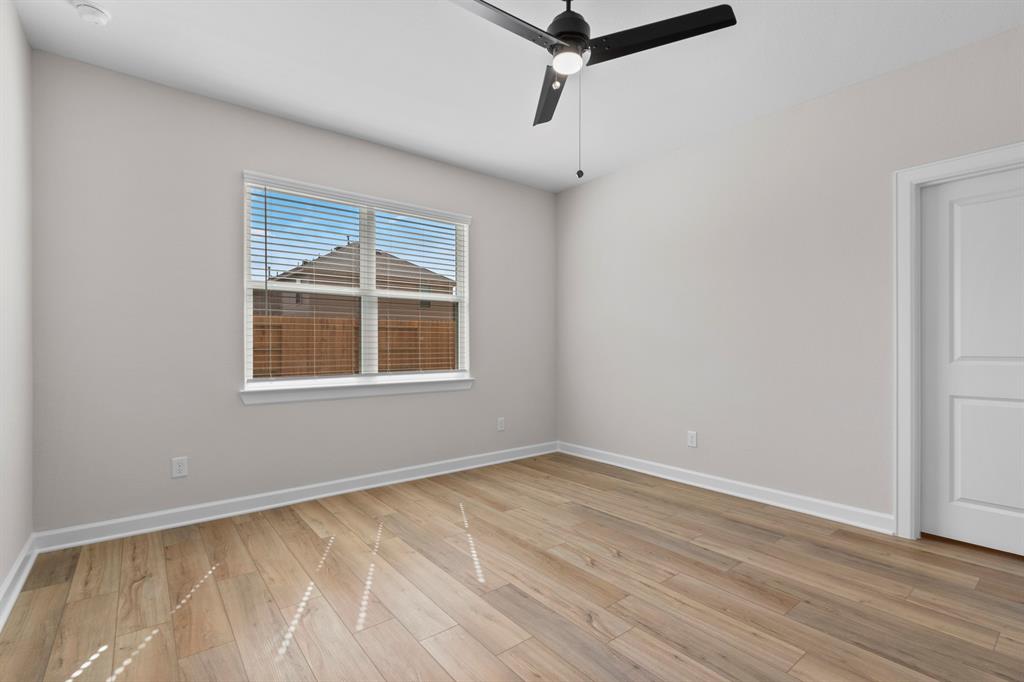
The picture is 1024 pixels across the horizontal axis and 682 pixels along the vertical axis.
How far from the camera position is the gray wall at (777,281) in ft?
8.92

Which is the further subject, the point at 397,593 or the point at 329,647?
the point at 397,593

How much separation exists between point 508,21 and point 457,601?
7.64ft

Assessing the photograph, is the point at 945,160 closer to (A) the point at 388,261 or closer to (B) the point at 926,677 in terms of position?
(B) the point at 926,677

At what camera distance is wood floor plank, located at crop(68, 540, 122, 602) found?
7.06 ft

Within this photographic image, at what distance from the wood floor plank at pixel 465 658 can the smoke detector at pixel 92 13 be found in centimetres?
307

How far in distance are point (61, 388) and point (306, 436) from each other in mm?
1321

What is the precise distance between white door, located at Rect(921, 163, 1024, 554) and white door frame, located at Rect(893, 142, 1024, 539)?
65mm

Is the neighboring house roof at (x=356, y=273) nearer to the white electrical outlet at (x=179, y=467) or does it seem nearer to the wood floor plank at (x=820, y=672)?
the white electrical outlet at (x=179, y=467)

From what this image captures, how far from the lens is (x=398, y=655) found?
1.71 meters

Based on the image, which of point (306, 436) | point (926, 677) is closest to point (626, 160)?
point (306, 436)

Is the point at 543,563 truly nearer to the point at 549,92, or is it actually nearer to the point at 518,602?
the point at 518,602

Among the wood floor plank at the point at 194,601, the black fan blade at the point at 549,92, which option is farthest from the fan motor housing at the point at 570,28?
the wood floor plank at the point at 194,601

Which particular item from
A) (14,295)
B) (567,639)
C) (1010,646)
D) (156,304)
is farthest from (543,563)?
(14,295)

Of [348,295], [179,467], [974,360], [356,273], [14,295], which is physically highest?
[356,273]
